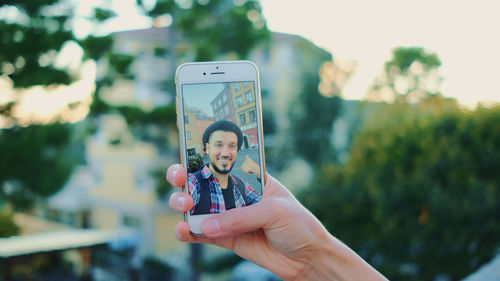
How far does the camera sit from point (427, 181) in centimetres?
598

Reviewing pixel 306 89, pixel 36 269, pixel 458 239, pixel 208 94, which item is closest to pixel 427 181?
pixel 458 239

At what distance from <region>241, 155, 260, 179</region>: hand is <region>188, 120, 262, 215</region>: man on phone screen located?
0.01 metres

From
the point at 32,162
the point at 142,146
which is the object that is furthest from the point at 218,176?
the point at 142,146

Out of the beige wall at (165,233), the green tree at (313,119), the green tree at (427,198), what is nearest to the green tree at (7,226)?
the beige wall at (165,233)

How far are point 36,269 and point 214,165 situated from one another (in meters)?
9.80

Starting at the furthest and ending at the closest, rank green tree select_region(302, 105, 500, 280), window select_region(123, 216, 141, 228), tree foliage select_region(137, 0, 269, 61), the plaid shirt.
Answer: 1. window select_region(123, 216, 141, 228)
2. tree foliage select_region(137, 0, 269, 61)
3. green tree select_region(302, 105, 500, 280)
4. the plaid shirt

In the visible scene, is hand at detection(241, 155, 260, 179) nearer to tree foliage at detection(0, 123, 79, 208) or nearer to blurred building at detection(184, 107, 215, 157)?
blurred building at detection(184, 107, 215, 157)

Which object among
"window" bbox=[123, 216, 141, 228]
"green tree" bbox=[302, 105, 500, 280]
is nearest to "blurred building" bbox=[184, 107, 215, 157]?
"green tree" bbox=[302, 105, 500, 280]

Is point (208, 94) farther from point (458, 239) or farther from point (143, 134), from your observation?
point (143, 134)

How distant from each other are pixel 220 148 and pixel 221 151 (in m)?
0.01

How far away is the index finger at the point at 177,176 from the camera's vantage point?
Result: 1271mm

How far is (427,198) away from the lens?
19.7 feet

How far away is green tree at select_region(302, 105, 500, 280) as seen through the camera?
5598 mm

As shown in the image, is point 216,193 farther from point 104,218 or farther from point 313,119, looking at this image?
point 104,218
